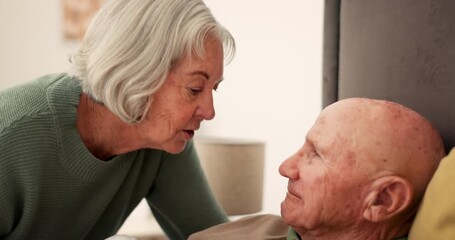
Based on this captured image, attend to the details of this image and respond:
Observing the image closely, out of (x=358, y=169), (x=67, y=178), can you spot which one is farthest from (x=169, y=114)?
(x=358, y=169)

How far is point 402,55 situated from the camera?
123 centimetres

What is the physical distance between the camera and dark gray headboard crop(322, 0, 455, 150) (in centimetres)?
108

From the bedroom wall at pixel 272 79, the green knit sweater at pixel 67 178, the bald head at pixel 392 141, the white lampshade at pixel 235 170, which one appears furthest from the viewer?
the bedroom wall at pixel 272 79

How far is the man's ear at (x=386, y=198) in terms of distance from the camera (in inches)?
37.7

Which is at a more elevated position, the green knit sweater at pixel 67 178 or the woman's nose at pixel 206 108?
the woman's nose at pixel 206 108

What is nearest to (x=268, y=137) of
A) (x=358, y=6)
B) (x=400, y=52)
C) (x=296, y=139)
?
(x=296, y=139)

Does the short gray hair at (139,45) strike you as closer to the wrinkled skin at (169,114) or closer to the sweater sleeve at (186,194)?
the wrinkled skin at (169,114)

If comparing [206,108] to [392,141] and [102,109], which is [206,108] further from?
[392,141]

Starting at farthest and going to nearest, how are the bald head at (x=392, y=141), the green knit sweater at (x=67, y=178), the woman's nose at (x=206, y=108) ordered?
1. the woman's nose at (x=206, y=108)
2. the green knit sweater at (x=67, y=178)
3. the bald head at (x=392, y=141)

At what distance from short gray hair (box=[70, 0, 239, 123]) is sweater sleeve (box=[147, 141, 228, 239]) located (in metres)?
0.34

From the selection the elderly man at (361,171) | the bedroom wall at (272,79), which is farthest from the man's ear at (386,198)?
the bedroom wall at (272,79)

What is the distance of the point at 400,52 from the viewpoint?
4.05 feet

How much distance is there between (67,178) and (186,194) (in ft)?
1.41

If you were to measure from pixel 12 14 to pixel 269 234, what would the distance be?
2.51 m
